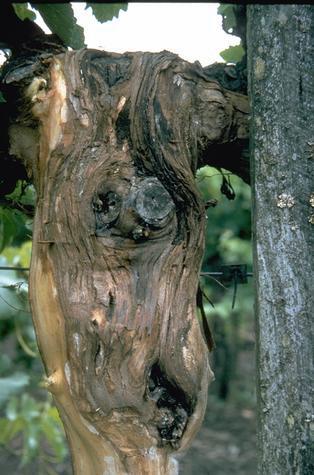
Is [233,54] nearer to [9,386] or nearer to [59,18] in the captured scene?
[59,18]

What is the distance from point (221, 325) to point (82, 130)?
5598 mm

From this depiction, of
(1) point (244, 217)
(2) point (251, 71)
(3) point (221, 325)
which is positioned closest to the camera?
(2) point (251, 71)

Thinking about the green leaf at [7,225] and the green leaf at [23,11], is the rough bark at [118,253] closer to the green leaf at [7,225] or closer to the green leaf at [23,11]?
the green leaf at [23,11]

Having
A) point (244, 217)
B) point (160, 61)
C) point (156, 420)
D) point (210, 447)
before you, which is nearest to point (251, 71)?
point (160, 61)

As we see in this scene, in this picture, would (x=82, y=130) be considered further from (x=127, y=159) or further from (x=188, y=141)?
(x=188, y=141)

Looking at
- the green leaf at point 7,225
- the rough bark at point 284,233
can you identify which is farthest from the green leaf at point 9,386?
the rough bark at point 284,233

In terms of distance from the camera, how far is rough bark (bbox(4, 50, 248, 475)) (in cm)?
116

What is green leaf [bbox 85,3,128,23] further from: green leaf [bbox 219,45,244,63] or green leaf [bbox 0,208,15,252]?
green leaf [bbox 0,208,15,252]

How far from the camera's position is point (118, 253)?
1.20 m

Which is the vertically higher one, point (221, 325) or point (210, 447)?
point (221, 325)

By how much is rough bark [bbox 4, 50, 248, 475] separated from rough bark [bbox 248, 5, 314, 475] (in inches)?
4.1

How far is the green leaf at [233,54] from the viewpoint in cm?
166

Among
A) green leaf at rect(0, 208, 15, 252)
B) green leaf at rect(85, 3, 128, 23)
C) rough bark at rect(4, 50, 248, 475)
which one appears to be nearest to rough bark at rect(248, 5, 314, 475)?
rough bark at rect(4, 50, 248, 475)

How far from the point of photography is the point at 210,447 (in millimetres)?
6340
